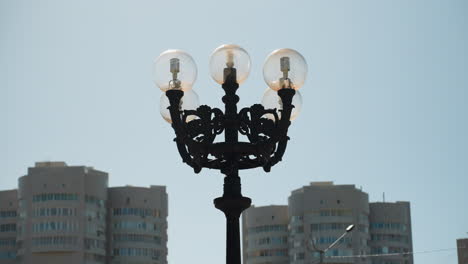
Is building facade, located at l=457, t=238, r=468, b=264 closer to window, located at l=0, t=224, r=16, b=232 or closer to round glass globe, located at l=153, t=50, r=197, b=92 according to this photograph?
window, located at l=0, t=224, r=16, b=232

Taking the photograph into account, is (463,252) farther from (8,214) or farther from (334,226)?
(8,214)

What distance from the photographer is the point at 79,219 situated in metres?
132

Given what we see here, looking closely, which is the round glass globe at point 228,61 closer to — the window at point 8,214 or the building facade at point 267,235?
the window at point 8,214

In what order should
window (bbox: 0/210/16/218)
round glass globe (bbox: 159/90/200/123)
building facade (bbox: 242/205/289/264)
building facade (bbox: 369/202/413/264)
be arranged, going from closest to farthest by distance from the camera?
round glass globe (bbox: 159/90/200/123), window (bbox: 0/210/16/218), building facade (bbox: 369/202/413/264), building facade (bbox: 242/205/289/264)

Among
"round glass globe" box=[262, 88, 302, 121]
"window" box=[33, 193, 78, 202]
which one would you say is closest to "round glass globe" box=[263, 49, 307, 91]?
"round glass globe" box=[262, 88, 302, 121]

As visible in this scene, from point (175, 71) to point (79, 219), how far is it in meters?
119

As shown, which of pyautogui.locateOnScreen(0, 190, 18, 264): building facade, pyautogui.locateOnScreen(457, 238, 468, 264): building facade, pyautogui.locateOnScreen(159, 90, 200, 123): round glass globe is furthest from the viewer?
pyautogui.locateOnScreen(457, 238, 468, 264): building facade

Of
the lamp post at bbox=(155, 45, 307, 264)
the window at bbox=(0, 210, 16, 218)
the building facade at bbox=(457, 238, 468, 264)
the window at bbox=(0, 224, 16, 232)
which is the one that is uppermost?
the window at bbox=(0, 210, 16, 218)

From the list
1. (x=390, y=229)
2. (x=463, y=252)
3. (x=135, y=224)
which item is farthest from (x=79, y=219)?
(x=463, y=252)

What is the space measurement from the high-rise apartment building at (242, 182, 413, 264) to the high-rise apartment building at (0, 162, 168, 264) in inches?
809

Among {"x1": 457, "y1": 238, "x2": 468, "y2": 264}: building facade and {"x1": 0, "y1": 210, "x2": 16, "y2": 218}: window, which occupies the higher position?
{"x1": 0, "y1": 210, "x2": 16, "y2": 218}: window

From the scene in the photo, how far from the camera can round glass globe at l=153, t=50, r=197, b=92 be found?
15.1 meters

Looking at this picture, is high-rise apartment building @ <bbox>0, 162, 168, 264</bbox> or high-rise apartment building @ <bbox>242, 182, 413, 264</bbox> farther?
high-rise apartment building @ <bbox>242, 182, 413, 264</bbox>

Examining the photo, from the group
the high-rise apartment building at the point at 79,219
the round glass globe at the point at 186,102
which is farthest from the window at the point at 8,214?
the round glass globe at the point at 186,102
